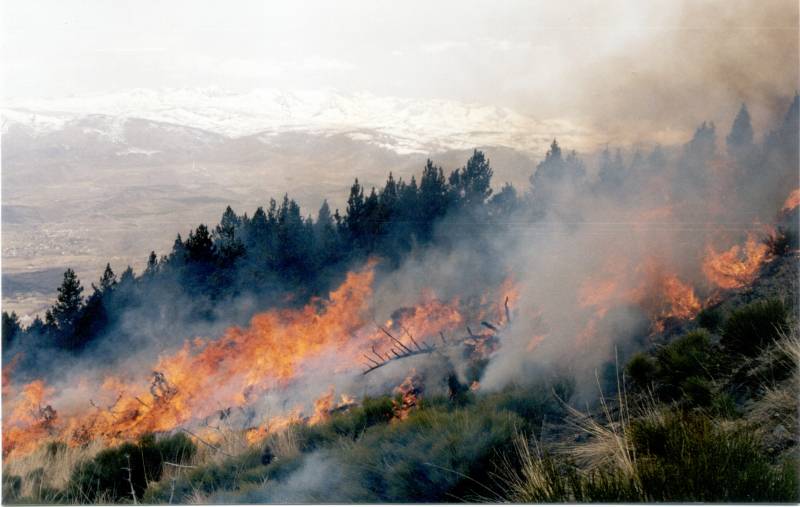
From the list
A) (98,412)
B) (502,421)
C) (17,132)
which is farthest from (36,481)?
(502,421)

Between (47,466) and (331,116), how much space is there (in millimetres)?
3549

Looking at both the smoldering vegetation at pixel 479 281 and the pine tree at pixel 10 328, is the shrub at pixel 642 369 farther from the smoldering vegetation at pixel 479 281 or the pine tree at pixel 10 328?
the pine tree at pixel 10 328

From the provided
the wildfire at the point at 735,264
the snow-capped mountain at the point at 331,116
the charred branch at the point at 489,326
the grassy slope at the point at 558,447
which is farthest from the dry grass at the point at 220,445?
the wildfire at the point at 735,264

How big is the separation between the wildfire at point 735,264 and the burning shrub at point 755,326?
0.44m

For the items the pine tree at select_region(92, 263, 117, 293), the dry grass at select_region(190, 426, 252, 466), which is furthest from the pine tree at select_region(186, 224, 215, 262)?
the dry grass at select_region(190, 426, 252, 466)

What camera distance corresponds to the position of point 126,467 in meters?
4.43

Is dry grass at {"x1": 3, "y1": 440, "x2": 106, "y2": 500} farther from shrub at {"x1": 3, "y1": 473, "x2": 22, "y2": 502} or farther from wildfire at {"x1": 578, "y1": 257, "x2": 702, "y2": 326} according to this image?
wildfire at {"x1": 578, "y1": 257, "x2": 702, "y2": 326}

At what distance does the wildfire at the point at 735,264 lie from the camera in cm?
487

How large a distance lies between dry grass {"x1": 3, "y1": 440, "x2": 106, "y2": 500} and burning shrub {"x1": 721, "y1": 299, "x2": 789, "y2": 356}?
16.3 feet

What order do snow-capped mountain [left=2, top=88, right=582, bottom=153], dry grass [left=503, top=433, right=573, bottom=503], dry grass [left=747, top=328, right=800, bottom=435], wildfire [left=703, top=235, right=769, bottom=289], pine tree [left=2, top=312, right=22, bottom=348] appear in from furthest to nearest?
snow-capped mountain [left=2, top=88, right=582, bottom=153] < wildfire [left=703, top=235, right=769, bottom=289] < pine tree [left=2, top=312, right=22, bottom=348] < dry grass [left=747, top=328, right=800, bottom=435] < dry grass [left=503, top=433, right=573, bottom=503]

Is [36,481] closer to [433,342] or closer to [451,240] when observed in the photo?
[433,342]

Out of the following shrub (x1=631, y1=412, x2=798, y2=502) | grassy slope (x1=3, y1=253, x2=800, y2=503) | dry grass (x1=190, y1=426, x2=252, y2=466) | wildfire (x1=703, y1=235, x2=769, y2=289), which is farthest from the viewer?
wildfire (x1=703, y1=235, x2=769, y2=289)

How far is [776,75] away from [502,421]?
3683 mm

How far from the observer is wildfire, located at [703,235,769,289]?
487 cm
